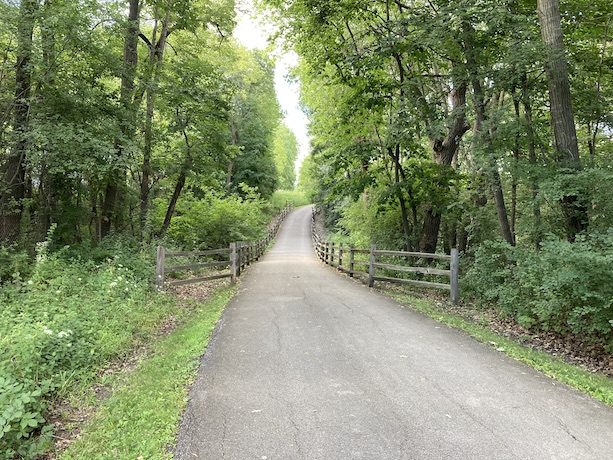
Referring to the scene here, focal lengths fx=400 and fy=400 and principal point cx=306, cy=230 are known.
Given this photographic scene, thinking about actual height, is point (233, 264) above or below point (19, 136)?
below

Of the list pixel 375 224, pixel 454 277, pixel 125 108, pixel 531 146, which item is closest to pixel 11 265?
pixel 125 108

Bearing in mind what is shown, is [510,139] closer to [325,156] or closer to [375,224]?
[325,156]

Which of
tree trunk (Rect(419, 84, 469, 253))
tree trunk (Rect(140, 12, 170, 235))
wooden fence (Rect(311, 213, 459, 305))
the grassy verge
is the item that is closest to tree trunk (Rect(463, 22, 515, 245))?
wooden fence (Rect(311, 213, 459, 305))

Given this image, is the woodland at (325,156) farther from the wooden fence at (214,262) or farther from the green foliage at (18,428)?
the wooden fence at (214,262)

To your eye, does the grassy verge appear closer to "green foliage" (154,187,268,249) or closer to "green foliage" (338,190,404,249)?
"green foliage" (338,190,404,249)

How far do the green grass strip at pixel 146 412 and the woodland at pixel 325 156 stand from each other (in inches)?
15.9

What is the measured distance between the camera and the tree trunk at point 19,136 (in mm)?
8266

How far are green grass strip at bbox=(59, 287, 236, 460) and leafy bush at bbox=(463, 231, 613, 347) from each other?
5.08 metres

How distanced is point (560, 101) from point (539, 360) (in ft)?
16.3

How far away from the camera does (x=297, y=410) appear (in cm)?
374

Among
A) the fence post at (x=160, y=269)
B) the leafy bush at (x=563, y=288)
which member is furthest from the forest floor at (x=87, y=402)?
the leafy bush at (x=563, y=288)

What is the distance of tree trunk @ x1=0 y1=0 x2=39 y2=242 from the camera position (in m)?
8.27

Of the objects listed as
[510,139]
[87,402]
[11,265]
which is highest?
[510,139]

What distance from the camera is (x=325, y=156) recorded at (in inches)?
552
